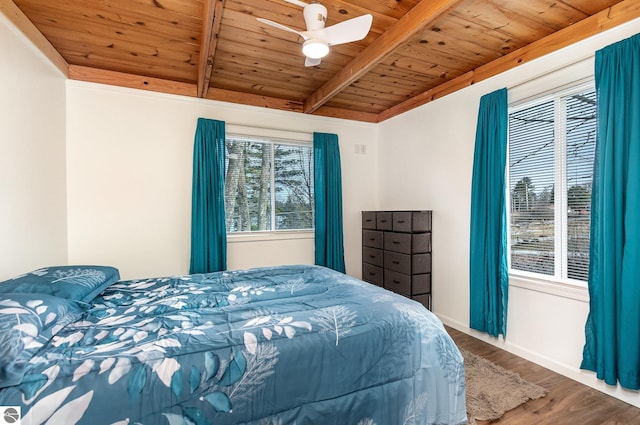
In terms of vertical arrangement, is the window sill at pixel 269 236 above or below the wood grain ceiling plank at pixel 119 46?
below

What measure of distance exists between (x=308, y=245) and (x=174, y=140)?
2.04 meters

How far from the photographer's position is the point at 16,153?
84.5 inches

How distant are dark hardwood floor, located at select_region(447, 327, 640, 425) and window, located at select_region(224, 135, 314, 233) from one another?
9.15ft

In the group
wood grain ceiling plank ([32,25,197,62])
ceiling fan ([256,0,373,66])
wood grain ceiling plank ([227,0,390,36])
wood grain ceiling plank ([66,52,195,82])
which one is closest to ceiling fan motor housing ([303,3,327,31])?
ceiling fan ([256,0,373,66])

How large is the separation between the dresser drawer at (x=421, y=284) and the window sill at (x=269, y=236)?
1.42m

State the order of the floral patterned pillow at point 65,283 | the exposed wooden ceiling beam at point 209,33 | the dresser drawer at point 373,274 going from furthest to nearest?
the dresser drawer at point 373,274 → the exposed wooden ceiling beam at point 209,33 → the floral patterned pillow at point 65,283

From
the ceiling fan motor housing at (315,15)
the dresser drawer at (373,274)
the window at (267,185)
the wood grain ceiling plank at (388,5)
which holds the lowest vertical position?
the dresser drawer at (373,274)

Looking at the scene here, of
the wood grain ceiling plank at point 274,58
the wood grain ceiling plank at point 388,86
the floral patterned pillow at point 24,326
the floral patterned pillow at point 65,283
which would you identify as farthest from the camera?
the wood grain ceiling plank at point 388,86

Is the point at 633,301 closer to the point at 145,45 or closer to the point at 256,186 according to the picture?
the point at 256,186

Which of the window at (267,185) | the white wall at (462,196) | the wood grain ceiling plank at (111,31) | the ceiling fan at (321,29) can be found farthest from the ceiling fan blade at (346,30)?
the window at (267,185)

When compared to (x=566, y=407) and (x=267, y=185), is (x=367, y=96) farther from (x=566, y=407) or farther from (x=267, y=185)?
(x=566, y=407)

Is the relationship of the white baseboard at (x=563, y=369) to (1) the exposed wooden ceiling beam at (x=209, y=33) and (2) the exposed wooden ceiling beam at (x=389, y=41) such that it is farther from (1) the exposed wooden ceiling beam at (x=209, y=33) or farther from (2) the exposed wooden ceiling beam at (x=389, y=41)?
(1) the exposed wooden ceiling beam at (x=209, y=33)

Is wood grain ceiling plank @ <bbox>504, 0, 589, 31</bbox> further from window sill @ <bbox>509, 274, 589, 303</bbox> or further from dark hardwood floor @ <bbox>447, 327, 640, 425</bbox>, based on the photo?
dark hardwood floor @ <bbox>447, 327, 640, 425</bbox>

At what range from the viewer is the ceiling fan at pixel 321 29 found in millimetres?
1777
